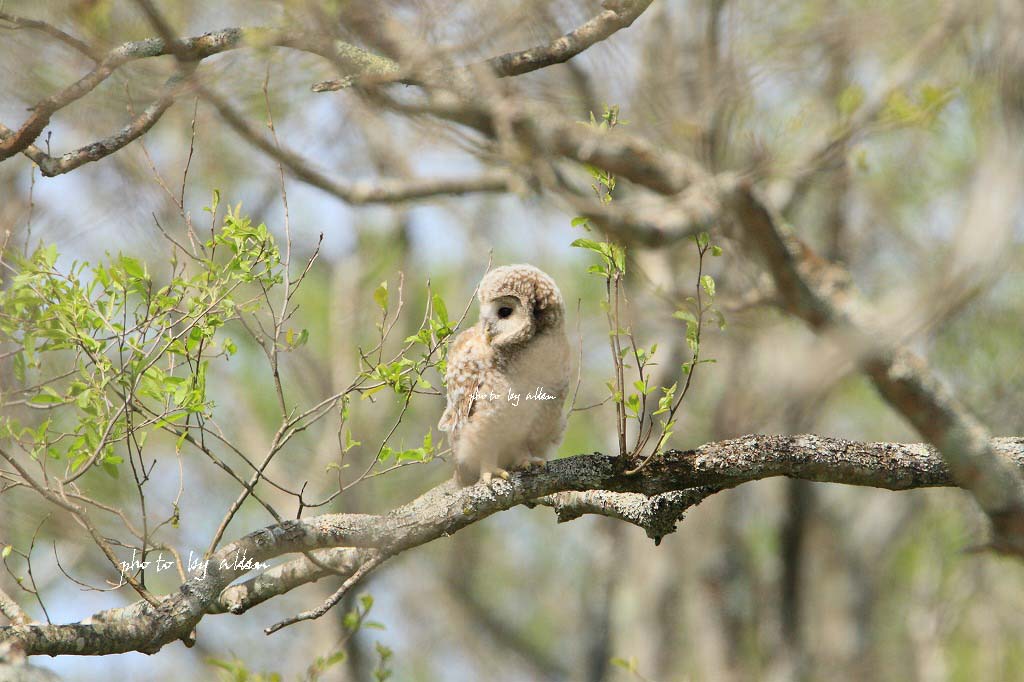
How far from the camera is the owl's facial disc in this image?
486cm

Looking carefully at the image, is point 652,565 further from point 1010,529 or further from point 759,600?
point 1010,529

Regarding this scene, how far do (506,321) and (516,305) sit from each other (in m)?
0.10

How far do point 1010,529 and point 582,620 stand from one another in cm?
924

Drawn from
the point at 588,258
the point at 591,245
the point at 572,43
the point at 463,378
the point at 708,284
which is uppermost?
the point at 588,258

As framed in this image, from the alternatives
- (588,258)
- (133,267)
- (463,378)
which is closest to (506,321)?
(463,378)

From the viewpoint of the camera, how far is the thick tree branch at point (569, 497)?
3.73 metres

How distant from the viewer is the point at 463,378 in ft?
16.7

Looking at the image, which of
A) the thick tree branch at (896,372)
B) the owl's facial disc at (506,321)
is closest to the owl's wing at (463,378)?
the owl's facial disc at (506,321)

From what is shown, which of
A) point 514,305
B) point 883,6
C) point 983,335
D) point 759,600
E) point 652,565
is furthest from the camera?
point 759,600

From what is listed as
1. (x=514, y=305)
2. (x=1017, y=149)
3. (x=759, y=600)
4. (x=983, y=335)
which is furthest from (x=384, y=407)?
(x=1017, y=149)

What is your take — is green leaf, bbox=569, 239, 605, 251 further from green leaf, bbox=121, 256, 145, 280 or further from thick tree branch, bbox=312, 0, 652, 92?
green leaf, bbox=121, 256, 145, 280

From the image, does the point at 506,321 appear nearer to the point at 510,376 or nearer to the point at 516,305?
the point at 516,305

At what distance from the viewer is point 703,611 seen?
10641 millimetres

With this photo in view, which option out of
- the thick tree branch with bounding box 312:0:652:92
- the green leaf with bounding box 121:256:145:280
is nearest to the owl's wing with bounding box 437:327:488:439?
the thick tree branch with bounding box 312:0:652:92
